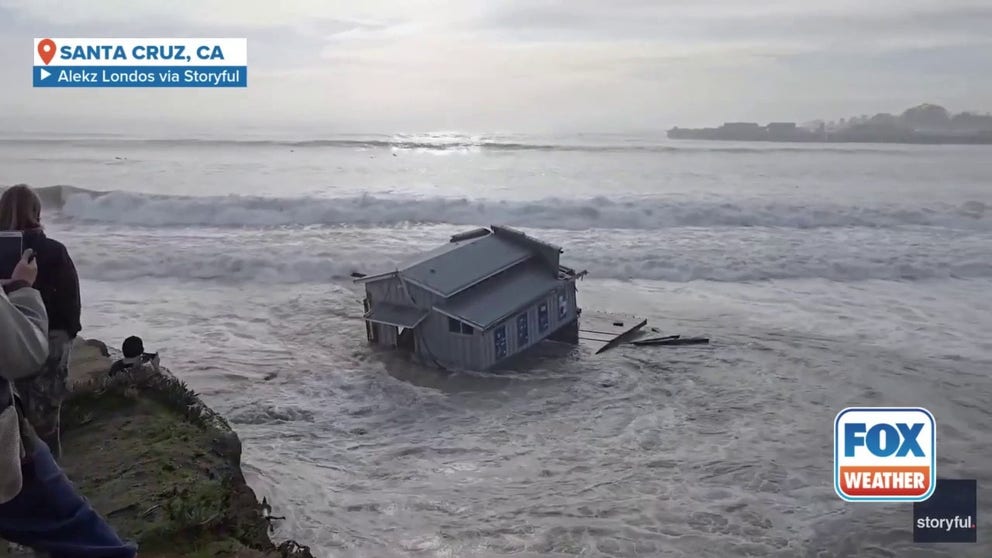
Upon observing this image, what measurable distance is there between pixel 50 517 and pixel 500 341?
8605mm

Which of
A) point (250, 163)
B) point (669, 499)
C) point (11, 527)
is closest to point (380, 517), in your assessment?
point (669, 499)

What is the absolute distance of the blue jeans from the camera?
10.8 ft

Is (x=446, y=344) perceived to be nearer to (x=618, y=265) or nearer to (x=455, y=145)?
(x=618, y=265)

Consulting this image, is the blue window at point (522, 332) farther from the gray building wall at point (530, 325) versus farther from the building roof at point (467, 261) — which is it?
the building roof at point (467, 261)

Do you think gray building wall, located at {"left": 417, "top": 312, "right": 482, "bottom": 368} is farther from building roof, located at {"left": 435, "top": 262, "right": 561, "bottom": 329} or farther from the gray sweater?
the gray sweater

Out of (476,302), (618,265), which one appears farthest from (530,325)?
(618,265)

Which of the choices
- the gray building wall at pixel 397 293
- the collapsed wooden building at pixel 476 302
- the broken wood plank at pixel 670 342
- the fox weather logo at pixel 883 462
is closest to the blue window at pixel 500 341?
the collapsed wooden building at pixel 476 302

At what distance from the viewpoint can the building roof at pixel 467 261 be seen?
11703 mm

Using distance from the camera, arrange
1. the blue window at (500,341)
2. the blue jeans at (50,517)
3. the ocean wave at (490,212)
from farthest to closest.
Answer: the ocean wave at (490,212)
the blue window at (500,341)
the blue jeans at (50,517)

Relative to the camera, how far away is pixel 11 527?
332cm

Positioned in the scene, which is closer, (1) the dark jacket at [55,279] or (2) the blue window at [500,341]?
(1) the dark jacket at [55,279]

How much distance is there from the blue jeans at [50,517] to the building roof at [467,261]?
798 cm

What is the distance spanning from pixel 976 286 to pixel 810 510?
1340 cm

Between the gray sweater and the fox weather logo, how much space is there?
7365mm
